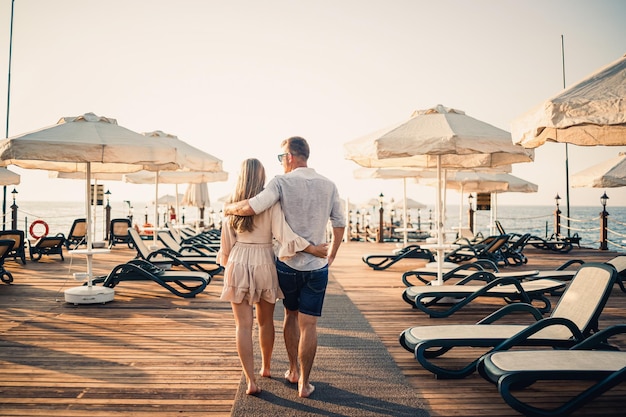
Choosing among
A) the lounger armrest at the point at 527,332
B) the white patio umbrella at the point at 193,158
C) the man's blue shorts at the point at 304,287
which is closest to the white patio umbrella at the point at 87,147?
the white patio umbrella at the point at 193,158

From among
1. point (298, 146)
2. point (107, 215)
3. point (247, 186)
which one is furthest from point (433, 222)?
point (247, 186)

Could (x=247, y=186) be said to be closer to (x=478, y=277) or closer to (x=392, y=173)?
(x=478, y=277)

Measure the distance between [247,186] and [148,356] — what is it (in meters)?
1.87

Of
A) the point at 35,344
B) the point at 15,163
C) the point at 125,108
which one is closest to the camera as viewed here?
the point at 35,344

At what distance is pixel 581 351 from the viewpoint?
10.8ft

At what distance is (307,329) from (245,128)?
21.9m

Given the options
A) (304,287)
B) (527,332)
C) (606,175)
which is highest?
(606,175)

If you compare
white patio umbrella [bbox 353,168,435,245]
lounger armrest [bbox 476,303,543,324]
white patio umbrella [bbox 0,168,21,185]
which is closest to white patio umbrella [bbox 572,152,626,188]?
white patio umbrella [bbox 353,168,435,245]

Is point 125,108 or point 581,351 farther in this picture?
point 125,108

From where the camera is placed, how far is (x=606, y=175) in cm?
1016

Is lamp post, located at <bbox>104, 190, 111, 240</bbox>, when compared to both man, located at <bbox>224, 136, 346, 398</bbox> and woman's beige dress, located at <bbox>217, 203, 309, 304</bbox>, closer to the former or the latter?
woman's beige dress, located at <bbox>217, 203, 309, 304</bbox>

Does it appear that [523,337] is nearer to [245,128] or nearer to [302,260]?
[302,260]

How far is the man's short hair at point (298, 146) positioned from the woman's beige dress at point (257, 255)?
377mm

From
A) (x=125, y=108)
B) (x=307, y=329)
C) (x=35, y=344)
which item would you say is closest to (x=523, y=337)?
(x=307, y=329)
